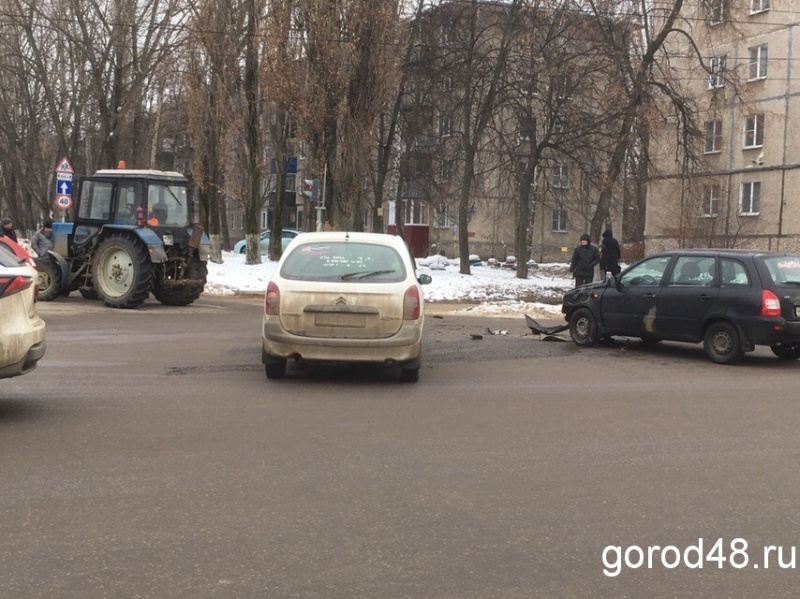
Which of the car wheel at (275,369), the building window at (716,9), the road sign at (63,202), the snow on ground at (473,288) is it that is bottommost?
the car wheel at (275,369)

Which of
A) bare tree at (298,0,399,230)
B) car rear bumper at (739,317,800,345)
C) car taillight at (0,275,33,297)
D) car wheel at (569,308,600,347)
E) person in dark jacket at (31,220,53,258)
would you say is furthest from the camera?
bare tree at (298,0,399,230)

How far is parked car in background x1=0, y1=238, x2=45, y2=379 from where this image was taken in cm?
765

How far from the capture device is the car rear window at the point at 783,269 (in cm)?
1230

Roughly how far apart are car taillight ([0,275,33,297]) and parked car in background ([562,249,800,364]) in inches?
347

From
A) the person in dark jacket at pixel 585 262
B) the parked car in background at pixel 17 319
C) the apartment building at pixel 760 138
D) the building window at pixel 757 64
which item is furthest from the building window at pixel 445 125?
the parked car in background at pixel 17 319

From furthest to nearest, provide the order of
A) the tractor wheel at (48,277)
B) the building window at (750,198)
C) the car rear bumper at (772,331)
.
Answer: the building window at (750,198), the tractor wheel at (48,277), the car rear bumper at (772,331)

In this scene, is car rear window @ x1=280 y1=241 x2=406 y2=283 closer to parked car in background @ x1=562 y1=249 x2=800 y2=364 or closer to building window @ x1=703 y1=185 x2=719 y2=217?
parked car in background @ x1=562 y1=249 x2=800 y2=364

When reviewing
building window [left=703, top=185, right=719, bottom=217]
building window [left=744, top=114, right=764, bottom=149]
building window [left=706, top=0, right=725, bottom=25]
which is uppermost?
building window [left=706, top=0, right=725, bottom=25]

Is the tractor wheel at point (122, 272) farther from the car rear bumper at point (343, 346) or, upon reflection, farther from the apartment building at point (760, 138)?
the apartment building at point (760, 138)

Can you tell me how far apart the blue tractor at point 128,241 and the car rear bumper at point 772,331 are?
11.2 metres

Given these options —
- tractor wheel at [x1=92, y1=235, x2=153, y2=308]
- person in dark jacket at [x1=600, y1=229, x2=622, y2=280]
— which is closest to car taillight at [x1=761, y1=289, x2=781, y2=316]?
tractor wheel at [x1=92, y1=235, x2=153, y2=308]

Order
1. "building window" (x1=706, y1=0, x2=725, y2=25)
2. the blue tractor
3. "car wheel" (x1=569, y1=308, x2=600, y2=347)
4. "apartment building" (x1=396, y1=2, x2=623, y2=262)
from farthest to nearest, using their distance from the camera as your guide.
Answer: "apartment building" (x1=396, y1=2, x2=623, y2=262)
"building window" (x1=706, y1=0, x2=725, y2=25)
the blue tractor
"car wheel" (x1=569, y1=308, x2=600, y2=347)

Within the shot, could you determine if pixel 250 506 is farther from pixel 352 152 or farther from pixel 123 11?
pixel 123 11

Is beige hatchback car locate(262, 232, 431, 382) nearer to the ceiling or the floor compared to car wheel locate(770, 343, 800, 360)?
nearer to the ceiling
